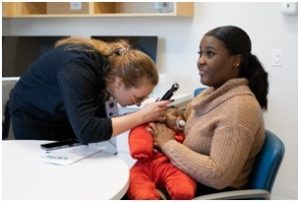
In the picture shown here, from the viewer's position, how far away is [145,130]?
4.94 feet

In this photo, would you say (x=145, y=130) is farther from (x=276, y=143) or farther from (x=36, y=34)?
(x=36, y=34)

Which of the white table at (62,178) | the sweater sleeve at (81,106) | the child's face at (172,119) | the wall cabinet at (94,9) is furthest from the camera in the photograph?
the wall cabinet at (94,9)

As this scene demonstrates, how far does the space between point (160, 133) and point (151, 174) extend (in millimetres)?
163

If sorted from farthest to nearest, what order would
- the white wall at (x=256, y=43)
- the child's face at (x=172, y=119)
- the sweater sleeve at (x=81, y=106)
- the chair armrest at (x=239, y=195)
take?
the white wall at (x=256, y=43) → the child's face at (x=172, y=119) → the sweater sleeve at (x=81, y=106) → the chair armrest at (x=239, y=195)

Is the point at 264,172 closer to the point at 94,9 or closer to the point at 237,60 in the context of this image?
the point at 237,60

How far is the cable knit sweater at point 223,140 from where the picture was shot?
4.41 ft

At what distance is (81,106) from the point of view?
1417mm

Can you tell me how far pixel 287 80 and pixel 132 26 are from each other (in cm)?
122

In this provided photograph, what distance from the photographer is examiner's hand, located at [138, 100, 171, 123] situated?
153 cm

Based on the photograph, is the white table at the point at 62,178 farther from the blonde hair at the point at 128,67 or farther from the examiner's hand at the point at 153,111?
the blonde hair at the point at 128,67

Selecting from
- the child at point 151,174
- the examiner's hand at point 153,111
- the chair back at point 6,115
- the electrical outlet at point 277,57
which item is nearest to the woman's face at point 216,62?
the examiner's hand at point 153,111

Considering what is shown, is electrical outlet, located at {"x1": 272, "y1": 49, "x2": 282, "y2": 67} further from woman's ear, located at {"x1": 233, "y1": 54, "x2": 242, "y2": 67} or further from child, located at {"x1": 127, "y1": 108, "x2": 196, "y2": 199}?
child, located at {"x1": 127, "y1": 108, "x2": 196, "y2": 199}

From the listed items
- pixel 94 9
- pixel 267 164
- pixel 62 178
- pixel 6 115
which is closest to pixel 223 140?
pixel 267 164

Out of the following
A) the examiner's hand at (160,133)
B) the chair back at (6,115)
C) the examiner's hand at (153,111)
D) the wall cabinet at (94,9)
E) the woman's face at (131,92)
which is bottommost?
the chair back at (6,115)
